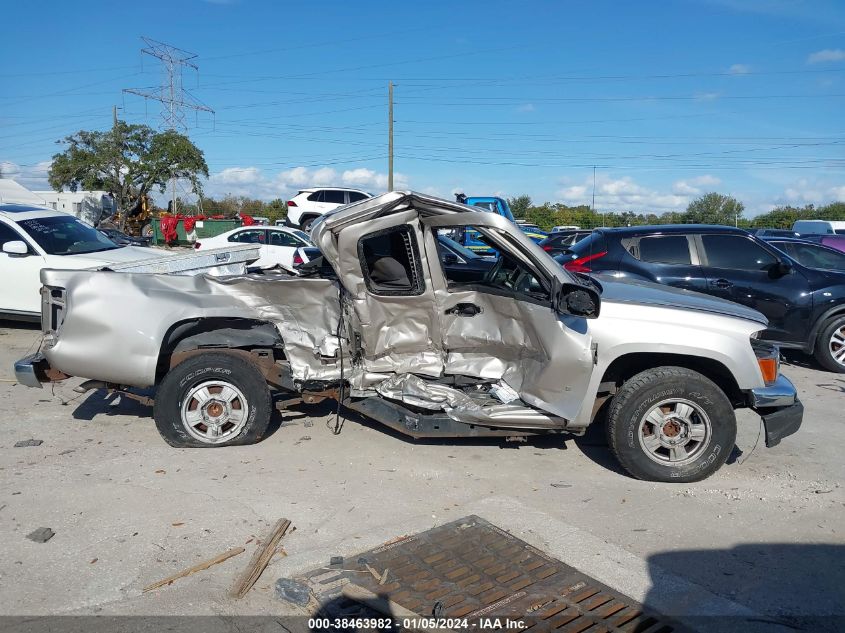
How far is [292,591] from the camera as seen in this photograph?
11.6ft

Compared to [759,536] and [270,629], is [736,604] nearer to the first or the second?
[759,536]

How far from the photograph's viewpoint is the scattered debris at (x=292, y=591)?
347cm

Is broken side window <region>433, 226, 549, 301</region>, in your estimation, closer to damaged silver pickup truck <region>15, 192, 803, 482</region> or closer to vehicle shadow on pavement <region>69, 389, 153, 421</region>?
damaged silver pickup truck <region>15, 192, 803, 482</region>

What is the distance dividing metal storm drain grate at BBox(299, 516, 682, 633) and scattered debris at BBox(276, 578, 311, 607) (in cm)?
5

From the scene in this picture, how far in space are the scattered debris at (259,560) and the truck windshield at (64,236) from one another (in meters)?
7.14

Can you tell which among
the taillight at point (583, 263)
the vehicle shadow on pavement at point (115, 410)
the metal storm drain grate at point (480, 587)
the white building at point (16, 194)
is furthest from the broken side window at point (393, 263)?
the white building at point (16, 194)

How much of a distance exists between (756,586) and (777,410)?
5.67ft

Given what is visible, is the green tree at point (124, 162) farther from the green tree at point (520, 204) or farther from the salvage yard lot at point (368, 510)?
the salvage yard lot at point (368, 510)

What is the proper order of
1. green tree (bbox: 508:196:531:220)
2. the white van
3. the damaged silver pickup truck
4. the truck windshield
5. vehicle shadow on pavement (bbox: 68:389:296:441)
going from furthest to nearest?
green tree (bbox: 508:196:531:220), the white van, the truck windshield, vehicle shadow on pavement (bbox: 68:389:296:441), the damaged silver pickup truck

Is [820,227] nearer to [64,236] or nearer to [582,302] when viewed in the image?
[582,302]

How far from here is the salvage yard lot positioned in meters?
3.63

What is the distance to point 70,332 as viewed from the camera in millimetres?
5344

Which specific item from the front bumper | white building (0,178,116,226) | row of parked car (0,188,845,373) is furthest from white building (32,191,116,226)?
the front bumper

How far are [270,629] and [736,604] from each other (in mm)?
2292
